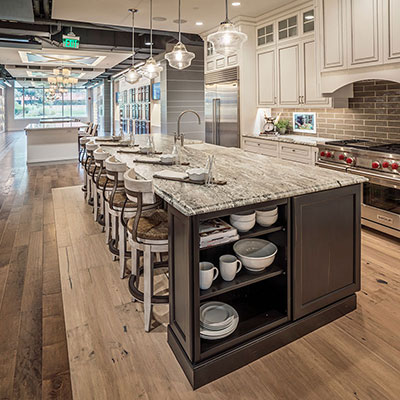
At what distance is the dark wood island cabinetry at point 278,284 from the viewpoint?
1711 mm

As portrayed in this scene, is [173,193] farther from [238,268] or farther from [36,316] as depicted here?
[36,316]

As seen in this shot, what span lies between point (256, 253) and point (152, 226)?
69 centimetres

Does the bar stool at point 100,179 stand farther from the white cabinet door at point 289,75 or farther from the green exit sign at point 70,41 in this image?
the green exit sign at point 70,41

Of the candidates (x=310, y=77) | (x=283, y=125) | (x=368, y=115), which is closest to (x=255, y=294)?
(x=368, y=115)

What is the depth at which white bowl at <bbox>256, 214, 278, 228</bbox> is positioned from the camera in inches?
76.5

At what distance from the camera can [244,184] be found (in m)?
2.06

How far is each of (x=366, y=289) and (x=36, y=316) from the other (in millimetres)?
2437

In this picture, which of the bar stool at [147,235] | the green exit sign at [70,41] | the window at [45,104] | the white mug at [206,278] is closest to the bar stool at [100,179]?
the bar stool at [147,235]

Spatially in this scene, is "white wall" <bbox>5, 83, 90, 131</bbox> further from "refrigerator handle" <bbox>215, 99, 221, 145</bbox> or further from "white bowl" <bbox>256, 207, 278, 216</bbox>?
"white bowl" <bbox>256, 207, 278, 216</bbox>

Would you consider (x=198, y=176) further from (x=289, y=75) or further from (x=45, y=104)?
(x=45, y=104)

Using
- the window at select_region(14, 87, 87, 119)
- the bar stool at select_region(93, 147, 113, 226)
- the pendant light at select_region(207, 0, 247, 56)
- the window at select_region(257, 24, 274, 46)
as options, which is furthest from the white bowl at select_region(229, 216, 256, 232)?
the window at select_region(14, 87, 87, 119)

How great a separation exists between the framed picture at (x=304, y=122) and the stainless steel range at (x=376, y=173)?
1.20 meters

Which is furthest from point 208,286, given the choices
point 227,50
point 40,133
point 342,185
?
point 40,133

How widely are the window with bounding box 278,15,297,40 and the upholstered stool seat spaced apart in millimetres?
3934
